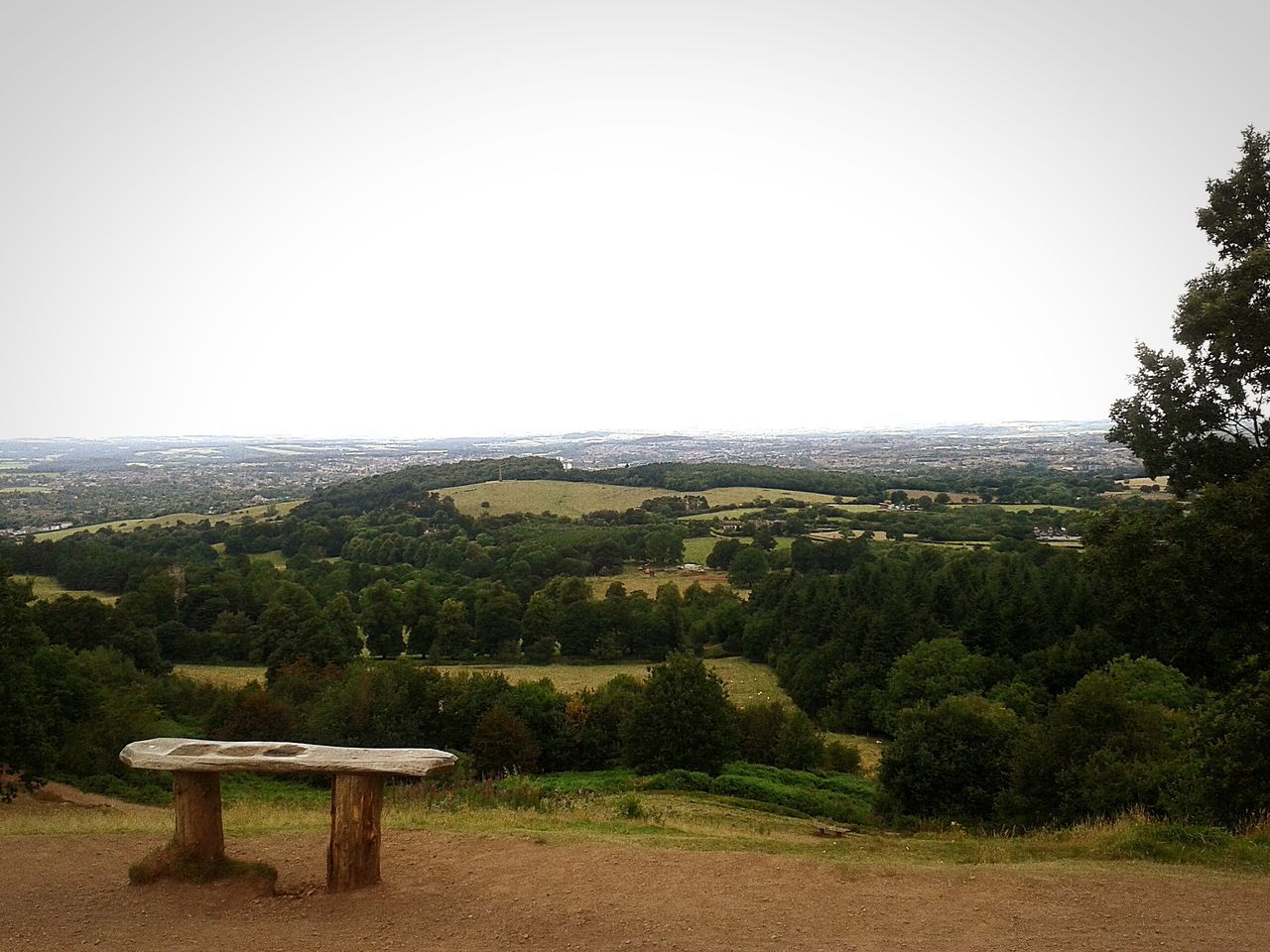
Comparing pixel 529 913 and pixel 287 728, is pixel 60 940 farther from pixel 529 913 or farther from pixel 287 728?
pixel 287 728

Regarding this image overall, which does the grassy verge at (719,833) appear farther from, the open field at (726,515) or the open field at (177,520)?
the open field at (177,520)

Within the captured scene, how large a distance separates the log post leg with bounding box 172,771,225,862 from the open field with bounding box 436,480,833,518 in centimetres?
10629

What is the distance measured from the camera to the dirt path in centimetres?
799

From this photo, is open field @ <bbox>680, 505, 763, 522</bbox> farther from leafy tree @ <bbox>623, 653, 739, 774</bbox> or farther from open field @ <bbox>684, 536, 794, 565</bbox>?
leafy tree @ <bbox>623, 653, 739, 774</bbox>

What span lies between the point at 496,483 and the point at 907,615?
94.4 m

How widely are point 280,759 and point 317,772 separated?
21.2 inches

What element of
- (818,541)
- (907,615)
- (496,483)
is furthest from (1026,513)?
(496,483)

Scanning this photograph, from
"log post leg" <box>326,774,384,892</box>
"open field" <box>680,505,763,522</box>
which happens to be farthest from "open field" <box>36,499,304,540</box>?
"log post leg" <box>326,774,384,892</box>

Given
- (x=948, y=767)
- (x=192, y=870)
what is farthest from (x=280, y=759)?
(x=948, y=767)

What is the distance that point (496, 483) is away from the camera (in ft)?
444

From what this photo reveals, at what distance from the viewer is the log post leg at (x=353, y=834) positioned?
9.25 m

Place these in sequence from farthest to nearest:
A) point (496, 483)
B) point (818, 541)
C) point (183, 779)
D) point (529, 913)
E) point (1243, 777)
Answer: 1. point (496, 483)
2. point (818, 541)
3. point (1243, 777)
4. point (183, 779)
5. point (529, 913)

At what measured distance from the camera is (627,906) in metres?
8.87

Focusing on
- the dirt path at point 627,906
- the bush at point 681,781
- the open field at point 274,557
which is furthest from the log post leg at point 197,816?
the open field at point 274,557
